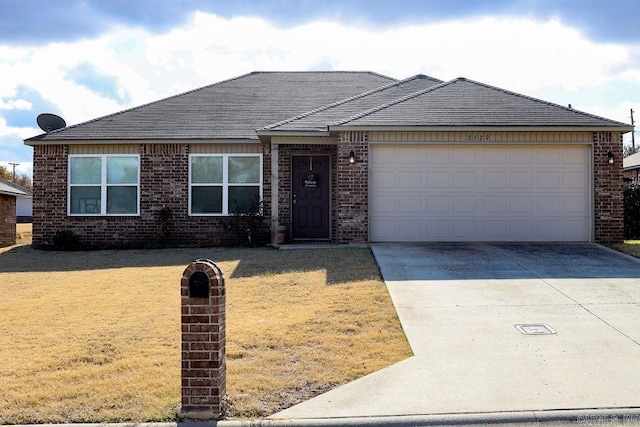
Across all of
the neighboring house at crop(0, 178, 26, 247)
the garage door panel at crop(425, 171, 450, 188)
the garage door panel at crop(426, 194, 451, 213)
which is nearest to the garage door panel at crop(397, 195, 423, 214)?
the garage door panel at crop(426, 194, 451, 213)

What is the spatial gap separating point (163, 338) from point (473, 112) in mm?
9907

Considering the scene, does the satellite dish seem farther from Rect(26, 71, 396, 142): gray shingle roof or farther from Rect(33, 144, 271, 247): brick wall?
Rect(33, 144, 271, 247): brick wall

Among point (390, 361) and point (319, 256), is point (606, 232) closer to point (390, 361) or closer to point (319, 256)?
point (319, 256)

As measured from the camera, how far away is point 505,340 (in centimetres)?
646

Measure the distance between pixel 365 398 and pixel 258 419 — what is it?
970mm

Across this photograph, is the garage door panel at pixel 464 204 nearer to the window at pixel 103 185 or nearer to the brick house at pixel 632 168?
the window at pixel 103 185

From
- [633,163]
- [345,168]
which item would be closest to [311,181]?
[345,168]

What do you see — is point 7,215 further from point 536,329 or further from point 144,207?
point 536,329

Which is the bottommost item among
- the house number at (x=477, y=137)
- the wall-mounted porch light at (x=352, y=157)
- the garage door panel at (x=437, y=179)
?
the garage door panel at (x=437, y=179)

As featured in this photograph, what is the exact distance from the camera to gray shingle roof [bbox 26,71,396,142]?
52.9ft

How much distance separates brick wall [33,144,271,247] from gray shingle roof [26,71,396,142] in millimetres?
574

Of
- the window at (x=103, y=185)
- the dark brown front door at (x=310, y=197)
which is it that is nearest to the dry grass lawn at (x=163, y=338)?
the dark brown front door at (x=310, y=197)

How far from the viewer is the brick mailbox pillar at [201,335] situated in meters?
4.72

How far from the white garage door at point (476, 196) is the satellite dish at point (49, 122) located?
1016 cm
